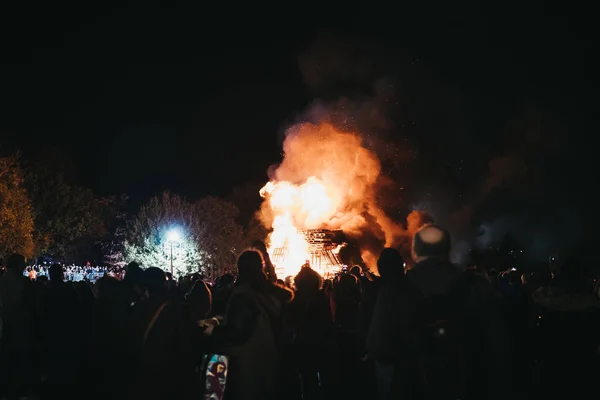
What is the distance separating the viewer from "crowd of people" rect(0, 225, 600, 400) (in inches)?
208

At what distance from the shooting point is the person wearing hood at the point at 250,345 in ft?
20.3

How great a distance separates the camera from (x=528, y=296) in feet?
33.6

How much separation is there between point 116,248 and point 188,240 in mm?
8043

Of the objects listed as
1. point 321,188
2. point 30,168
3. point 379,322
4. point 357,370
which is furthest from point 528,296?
point 30,168

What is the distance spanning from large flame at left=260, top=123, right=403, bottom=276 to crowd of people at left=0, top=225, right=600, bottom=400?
19.3 meters

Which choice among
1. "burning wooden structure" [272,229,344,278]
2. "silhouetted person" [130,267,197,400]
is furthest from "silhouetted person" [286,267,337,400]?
"burning wooden structure" [272,229,344,278]

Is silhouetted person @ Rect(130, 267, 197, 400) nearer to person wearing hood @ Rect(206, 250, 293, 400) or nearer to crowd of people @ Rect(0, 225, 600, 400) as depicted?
crowd of people @ Rect(0, 225, 600, 400)

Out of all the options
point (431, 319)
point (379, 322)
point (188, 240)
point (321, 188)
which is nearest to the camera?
point (431, 319)

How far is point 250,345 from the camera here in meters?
6.23

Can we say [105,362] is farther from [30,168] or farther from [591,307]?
[30,168]

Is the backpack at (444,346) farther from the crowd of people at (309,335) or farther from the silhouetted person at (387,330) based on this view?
the silhouetted person at (387,330)

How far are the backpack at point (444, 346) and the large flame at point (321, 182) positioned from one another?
24.5 m

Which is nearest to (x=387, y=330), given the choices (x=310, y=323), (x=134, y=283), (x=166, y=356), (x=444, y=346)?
(x=444, y=346)

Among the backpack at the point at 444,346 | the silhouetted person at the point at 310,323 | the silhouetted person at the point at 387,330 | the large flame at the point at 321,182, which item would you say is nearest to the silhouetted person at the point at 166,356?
the silhouetted person at the point at 310,323
